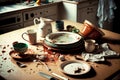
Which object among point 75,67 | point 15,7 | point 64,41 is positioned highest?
point 15,7

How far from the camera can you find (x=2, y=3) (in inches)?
134

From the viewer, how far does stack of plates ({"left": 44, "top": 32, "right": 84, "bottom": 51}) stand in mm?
1623

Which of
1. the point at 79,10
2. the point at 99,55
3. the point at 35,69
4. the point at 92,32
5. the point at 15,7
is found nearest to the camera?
the point at 35,69

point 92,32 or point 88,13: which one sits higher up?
point 92,32

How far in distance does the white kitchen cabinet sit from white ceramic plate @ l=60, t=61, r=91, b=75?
2155mm

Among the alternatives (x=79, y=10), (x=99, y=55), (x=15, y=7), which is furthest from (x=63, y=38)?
(x=79, y=10)

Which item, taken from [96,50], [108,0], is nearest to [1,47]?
[96,50]

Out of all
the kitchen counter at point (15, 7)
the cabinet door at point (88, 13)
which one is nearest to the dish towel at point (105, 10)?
the cabinet door at point (88, 13)

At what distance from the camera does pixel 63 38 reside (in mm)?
1789

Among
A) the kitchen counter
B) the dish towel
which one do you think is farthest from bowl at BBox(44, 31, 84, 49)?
the dish towel

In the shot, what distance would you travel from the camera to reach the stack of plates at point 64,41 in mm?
1623

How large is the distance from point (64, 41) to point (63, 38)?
7 centimetres

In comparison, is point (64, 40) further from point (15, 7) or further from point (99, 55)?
point (15, 7)

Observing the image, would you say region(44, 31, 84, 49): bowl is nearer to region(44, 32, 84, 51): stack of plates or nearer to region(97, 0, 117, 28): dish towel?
region(44, 32, 84, 51): stack of plates
